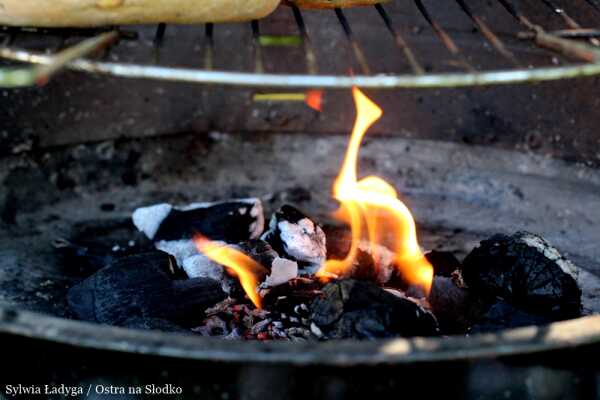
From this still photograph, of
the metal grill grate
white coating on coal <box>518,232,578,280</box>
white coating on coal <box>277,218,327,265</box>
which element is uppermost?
the metal grill grate

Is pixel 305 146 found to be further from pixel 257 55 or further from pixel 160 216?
pixel 257 55

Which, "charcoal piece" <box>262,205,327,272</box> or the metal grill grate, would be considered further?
"charcoal piece" <box>262,205,327,272</box>

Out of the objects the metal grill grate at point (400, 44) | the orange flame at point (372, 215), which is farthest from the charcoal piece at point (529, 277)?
the metal grill grate at point (400, 44)

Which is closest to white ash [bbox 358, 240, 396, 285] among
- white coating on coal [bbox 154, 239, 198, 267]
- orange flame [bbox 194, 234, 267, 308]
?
orange flame [bbox 194, 234, 267, 308]

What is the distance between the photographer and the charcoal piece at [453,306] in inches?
59.8

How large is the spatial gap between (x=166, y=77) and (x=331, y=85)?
23cm

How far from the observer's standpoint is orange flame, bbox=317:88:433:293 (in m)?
1.65

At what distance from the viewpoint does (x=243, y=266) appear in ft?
5.27

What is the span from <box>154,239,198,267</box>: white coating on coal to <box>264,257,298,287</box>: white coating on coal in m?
0.22

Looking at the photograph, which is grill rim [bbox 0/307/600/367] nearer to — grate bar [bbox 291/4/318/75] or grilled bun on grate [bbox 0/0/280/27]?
grate bar [bbox 291/4/318/75]

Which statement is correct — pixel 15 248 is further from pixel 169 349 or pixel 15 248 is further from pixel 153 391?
pixel 169 349

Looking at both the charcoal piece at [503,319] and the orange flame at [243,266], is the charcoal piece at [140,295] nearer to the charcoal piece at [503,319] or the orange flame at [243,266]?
the orange flame at [243,266]

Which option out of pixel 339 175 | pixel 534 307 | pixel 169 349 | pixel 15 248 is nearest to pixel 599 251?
pixel 534 307

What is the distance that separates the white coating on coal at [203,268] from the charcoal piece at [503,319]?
1.75 feet
